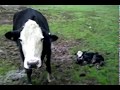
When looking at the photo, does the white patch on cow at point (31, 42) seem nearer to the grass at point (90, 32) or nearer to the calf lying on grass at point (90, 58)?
the grass at point (90, 32)

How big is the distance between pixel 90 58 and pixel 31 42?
8.14 feet

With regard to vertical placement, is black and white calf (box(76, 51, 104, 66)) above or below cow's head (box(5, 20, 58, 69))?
below

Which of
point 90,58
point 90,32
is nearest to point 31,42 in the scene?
point 90,58

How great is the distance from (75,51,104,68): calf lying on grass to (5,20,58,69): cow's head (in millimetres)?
2055

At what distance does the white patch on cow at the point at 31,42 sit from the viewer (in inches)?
222

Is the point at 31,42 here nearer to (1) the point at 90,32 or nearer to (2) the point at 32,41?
(2) the point at 32,41

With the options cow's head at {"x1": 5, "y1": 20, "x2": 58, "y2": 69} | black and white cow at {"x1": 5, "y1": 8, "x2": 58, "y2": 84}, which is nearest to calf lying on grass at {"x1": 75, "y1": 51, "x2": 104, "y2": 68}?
black and white cow at {"x1": 5, "y1": 8, "x2": 58, "y2": 84}

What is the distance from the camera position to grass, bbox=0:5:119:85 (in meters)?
7.06

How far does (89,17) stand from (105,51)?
466cm

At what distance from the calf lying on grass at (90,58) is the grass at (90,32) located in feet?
0.58

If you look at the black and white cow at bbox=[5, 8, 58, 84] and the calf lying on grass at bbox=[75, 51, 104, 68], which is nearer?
the black and white cow at bbox=[5, 8, 58, 84]

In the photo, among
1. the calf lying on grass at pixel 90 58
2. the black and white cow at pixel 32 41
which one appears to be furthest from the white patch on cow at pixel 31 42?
the calf lying on grass at pixel 90 58

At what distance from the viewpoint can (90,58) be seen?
7836 mm

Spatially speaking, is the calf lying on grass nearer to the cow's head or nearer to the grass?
the grass
